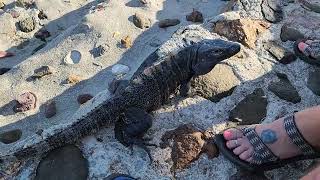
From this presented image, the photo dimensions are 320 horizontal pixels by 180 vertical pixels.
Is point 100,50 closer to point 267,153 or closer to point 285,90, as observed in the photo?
point 285,90

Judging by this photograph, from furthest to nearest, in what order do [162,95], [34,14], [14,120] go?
[34,14] < [14,120] < [162,95]

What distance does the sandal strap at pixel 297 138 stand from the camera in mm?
2979

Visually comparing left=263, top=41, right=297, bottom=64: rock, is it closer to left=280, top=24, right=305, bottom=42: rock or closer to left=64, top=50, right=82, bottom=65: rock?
left=280, top=24, right=305, bottom=42: rock

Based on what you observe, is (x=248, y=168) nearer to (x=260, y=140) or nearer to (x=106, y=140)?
(x=260, y=140)

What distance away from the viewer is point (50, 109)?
12.8 feet

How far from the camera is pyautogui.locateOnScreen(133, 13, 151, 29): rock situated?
14.8 feet

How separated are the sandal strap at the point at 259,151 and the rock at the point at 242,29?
102cm

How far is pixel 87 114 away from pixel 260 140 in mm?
1129

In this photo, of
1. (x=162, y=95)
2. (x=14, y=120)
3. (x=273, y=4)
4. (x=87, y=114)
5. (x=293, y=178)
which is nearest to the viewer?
(x=293, y=178)

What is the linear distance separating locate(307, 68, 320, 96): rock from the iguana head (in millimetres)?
570

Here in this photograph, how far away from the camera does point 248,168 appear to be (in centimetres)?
309

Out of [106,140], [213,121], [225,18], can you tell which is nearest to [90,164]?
[106,140]

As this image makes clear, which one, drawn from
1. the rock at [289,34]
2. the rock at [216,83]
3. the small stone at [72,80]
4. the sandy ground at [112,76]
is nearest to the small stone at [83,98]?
the sandy ground at [112,76]

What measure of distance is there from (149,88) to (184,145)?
1.78 feet
